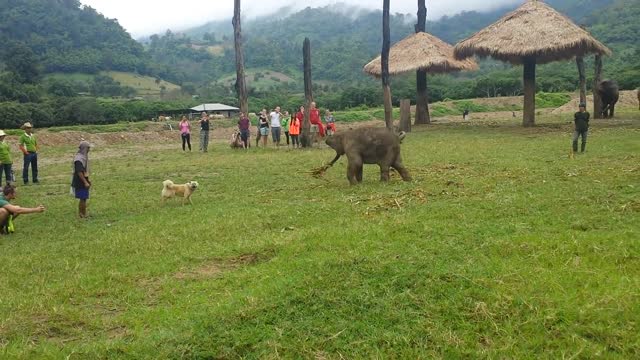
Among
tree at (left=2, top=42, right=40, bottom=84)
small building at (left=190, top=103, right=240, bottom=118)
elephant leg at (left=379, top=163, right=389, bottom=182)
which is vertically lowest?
elephant leg at (left=379, top=163, right=389, bottom=182)

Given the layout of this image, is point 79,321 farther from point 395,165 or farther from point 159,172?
point 159,172

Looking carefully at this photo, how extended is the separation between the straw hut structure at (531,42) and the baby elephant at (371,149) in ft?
49.3

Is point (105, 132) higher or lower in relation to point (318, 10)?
lower

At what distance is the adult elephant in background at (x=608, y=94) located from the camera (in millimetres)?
25719

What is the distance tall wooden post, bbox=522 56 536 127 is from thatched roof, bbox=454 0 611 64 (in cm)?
42

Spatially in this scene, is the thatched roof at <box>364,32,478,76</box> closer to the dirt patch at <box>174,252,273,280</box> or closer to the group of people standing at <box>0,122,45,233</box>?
the group of people standing at <box>0,122,45,233</box>

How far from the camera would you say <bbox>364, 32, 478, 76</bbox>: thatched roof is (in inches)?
1129

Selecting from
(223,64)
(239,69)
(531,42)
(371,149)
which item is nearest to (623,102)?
(531,42)

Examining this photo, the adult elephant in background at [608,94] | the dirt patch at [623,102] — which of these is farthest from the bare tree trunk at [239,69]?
the dirt patch at [623,102]

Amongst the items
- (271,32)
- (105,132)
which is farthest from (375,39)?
(105,132)

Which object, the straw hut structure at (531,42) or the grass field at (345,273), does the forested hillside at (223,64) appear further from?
the grass field at (345,273)

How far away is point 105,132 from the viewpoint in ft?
112

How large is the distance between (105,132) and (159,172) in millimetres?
19413

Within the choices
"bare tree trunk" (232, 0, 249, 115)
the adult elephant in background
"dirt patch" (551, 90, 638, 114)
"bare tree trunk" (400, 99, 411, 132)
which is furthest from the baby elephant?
"dirt patch" (551, 90, 638, 114)
